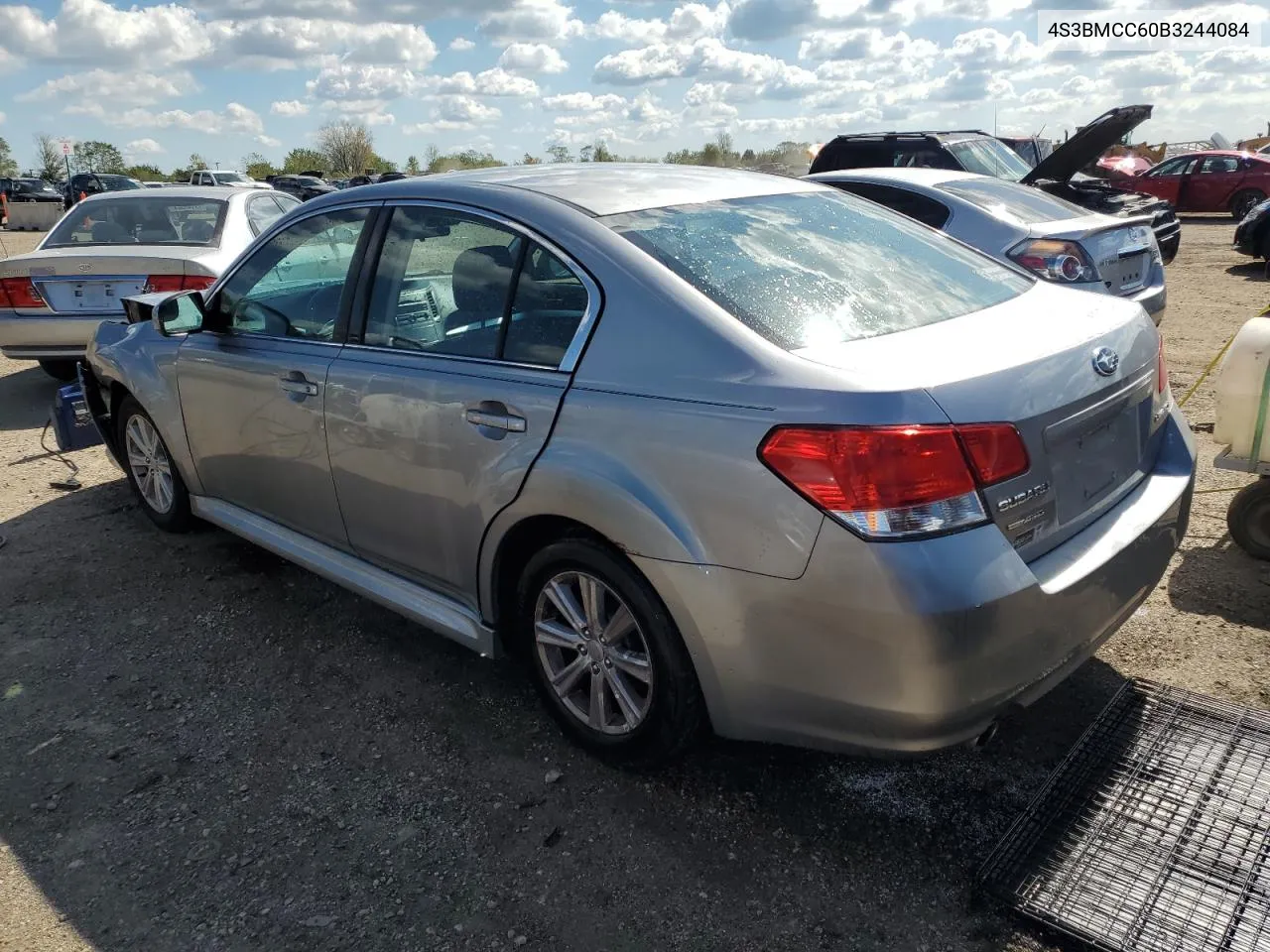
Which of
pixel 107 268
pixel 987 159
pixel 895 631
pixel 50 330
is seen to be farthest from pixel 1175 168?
pixel 895 631

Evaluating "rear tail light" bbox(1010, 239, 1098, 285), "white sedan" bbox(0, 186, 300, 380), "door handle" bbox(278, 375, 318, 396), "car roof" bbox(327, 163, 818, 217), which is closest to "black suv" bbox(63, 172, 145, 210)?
"white sedan" bbox(0, 186, 300, 380)

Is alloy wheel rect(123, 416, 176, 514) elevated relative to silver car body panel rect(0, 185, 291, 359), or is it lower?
lower

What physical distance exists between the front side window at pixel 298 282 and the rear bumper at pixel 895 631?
1775mm

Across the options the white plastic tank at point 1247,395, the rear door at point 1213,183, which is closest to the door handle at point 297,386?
the white plastic tank at point 1247,395

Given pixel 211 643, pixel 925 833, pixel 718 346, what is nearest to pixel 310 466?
pixel 211 643

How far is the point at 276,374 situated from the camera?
12.0ft

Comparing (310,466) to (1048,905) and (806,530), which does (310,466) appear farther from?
(1048,905)

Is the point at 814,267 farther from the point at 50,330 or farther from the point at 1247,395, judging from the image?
the point at 50,330

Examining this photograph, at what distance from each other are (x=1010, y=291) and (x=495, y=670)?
2165 mm

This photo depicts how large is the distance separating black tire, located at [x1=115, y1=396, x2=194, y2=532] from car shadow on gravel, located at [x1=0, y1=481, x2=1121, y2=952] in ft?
3.00

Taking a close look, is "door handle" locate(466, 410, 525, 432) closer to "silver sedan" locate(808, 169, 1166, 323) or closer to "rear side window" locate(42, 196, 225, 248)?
"silver sedan" locate(808, 169, 1166, 323)

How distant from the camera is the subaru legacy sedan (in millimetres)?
2199

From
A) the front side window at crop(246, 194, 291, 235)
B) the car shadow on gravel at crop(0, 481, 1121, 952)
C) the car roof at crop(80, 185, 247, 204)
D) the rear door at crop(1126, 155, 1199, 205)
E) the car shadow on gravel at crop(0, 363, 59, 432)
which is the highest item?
the car roof at crop(80, 185, 247, 204)

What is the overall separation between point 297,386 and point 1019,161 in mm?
9780
